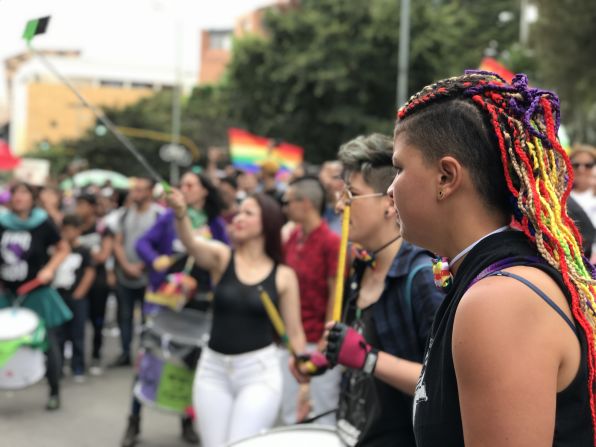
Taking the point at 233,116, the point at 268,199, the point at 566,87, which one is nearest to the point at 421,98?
the point at 268,199

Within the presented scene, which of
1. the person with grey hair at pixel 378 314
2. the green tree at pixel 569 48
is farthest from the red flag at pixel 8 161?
the person with grey hair at pixel 378 314

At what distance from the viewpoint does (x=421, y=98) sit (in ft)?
5.46

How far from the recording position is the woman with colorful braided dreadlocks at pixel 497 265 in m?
1.35

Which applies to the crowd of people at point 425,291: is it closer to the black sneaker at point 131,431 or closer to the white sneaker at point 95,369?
the black sneaker at point 131,431

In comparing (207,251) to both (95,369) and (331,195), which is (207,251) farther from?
(95,369)

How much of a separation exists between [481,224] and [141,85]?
8128 centimetres

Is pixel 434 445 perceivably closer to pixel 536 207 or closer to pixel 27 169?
pixel 536 207

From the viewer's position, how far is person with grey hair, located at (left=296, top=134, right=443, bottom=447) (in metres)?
2.67

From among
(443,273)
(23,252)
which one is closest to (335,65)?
(23,252)

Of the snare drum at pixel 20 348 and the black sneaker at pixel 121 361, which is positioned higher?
the snare drum at pixel 20 348

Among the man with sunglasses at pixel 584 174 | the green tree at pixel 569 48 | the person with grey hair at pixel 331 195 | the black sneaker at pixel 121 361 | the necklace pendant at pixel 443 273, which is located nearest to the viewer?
the necklace pendant at pixel 443 273

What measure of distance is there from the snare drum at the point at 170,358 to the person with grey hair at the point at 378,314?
2.49m

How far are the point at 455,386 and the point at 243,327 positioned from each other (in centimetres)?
312

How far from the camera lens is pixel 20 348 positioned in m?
6.45
